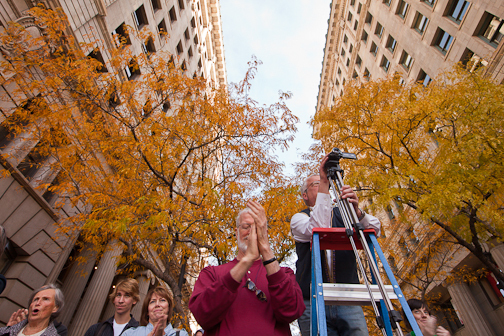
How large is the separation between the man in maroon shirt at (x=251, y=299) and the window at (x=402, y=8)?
28.8 metres

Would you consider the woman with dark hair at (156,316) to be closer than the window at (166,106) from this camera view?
Yes

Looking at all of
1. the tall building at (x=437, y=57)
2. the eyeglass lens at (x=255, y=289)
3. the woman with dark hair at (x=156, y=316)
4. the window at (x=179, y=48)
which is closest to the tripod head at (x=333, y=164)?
the eyeglass lens at (x=255, y=289)

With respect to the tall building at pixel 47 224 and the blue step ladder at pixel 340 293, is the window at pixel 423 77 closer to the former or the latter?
the tall building at pixel 47 224

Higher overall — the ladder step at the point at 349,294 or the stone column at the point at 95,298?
the stone column at the point at 95,298

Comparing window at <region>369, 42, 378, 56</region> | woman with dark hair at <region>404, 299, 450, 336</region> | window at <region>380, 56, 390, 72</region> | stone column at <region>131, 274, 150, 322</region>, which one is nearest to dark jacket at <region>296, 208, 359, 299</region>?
woman with dark hair at <region>404, 299, 450, 336</region>

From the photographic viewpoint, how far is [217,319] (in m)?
2.51

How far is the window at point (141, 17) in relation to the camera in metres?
19.9

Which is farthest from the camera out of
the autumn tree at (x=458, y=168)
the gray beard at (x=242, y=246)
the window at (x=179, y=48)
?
the window at (x=179, y=48)

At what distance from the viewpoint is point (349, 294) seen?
8.97ft

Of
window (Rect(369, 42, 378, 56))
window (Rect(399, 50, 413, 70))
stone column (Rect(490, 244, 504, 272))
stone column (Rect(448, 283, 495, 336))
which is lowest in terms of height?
stone column (Rect(448, 283, 495, 336))

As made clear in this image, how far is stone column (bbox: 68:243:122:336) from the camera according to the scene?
1139cm

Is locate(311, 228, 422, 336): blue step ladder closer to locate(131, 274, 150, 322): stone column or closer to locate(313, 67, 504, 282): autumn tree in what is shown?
locate(313, 67, 504, 282): autumn tree

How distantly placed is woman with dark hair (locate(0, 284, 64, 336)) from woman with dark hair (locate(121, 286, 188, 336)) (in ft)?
4.11

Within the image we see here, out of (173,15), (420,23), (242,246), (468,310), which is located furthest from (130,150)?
(420,23)
